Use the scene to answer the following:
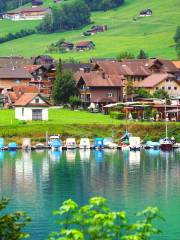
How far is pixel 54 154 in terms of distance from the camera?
6072 cm

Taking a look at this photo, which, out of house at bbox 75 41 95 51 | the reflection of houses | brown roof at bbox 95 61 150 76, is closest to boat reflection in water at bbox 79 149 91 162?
the reflection of houses

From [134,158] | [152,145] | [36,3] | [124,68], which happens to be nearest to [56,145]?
[152,145]

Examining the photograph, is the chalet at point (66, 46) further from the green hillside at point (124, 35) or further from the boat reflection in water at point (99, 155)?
the boat reflection in water at point (99, 155)

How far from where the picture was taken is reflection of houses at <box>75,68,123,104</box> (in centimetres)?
8694

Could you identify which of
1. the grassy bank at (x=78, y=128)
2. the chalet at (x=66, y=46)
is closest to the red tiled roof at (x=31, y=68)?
the grassy bank at (x=78, y=128)

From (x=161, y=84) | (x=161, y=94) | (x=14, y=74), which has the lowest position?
(x=161, y=94)

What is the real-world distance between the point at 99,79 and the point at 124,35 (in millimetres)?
62529

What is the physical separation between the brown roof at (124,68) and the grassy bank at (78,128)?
2177cm

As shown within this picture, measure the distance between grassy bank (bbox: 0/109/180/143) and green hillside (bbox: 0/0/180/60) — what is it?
59124mm

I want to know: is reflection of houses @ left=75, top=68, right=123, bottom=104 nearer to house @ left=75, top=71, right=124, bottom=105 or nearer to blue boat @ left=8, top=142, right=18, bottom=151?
house @ left=75, top=71, right=124, bottom=105

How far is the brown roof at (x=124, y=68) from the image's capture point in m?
95.0

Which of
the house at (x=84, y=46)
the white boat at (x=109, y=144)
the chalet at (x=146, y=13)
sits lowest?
the white boat at (x=109, y=144)

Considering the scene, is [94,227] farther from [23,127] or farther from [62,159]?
[23,127]

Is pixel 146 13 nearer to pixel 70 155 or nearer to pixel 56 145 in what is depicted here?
pixel 56 145
